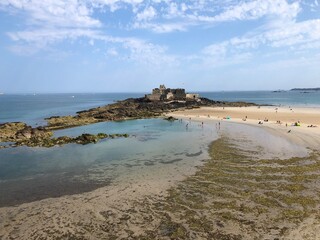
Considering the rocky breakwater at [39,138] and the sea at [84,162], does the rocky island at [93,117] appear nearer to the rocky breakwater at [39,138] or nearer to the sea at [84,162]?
the rocky breakwater at [39,138]

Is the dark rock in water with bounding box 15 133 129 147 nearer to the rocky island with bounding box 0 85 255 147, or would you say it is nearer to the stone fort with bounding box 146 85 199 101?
the rocky island with bounding box 0 85 255 147

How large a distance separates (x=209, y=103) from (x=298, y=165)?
277 feet

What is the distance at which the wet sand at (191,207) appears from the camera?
14.4 metres

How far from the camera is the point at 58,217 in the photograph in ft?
53.9

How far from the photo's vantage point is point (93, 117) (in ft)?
230

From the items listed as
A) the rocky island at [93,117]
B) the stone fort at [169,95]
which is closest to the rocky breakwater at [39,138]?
the rocky island at [93,117]

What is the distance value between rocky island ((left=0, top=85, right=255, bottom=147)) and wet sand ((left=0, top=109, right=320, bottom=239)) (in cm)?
1933

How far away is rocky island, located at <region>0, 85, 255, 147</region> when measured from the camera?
40.8 meters

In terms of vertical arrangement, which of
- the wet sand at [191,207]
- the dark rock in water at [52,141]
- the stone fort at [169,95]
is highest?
the stone fort at [169,95]

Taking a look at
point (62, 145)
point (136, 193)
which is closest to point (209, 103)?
point (62, 145)

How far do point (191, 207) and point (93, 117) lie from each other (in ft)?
183

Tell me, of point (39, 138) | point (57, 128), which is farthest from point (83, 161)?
point (57, 128)

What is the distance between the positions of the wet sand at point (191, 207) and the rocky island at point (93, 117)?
19329 millimetres

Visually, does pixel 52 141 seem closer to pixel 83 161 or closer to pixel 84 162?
pixel 83 161
